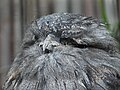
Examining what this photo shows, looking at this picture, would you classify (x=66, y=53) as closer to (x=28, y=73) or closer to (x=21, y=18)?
(x=28, y=73)

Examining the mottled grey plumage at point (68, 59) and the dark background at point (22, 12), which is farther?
the dark background at point (22, 12)

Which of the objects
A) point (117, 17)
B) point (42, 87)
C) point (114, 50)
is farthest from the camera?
point (117, 17)

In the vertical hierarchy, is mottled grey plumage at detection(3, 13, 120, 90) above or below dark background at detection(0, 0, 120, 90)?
below

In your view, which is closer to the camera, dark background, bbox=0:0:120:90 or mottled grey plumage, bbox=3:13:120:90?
mottled grey plumage, bbox=3:13:120:90

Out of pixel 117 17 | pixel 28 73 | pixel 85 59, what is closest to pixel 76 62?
pixel 85 59

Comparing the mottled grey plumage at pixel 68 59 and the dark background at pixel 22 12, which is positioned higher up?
the dark background at pixel 22 12
